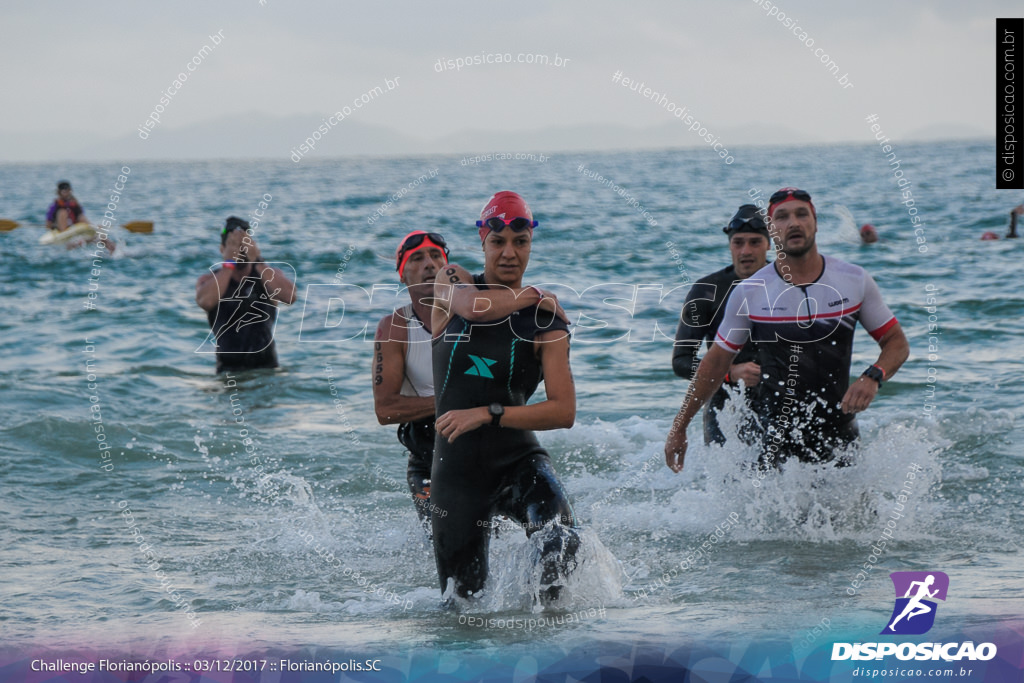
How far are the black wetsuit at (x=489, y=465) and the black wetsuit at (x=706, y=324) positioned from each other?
8.43ft

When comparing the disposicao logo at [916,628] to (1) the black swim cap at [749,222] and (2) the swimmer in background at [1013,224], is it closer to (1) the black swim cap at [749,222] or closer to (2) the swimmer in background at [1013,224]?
(1) the black swim cap at [749,222]

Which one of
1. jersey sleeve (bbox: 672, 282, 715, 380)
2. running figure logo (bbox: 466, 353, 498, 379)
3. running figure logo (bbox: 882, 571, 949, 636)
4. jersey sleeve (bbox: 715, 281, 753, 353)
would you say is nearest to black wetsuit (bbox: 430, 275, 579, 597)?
running figure logo (bbox: 466, 353, 498, 379)

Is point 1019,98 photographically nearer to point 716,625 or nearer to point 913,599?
point 913,599

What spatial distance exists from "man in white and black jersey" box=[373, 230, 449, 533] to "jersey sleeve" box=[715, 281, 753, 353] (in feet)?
5.66

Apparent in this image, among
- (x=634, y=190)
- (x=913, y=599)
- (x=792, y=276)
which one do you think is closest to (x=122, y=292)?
(x=792, y=276)

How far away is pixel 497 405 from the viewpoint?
4.43 metres

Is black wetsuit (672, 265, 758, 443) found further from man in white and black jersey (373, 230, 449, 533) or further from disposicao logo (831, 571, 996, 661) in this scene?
man in white and black jersey (373, 230, 449, 533)

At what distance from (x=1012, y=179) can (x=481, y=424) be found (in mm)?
5773

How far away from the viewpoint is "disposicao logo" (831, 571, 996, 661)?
4.21m

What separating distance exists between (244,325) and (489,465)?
312 inches

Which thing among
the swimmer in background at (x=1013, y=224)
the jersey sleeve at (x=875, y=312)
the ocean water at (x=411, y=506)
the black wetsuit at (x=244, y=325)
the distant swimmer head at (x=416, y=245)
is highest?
the swimmer in background at (x=1013, y=224)

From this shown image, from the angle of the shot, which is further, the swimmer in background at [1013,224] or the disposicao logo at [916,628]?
the swimmer in background at [1013,224]

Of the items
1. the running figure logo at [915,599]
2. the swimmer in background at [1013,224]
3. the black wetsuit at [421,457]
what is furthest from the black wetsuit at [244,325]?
the swimmer in background at [1013,224]

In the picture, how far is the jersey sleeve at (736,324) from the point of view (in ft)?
19.8
